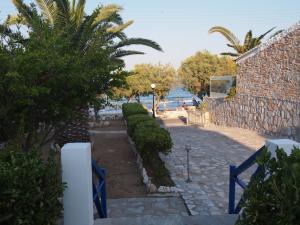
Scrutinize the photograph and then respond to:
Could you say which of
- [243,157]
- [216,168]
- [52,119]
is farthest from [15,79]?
[243,157]

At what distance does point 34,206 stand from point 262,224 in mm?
2113

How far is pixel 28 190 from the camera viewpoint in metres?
3.25

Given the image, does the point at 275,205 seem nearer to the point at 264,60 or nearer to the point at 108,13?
the point at 108,13

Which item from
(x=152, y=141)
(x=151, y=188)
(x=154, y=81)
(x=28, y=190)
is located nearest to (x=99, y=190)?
(x=28, y=190)

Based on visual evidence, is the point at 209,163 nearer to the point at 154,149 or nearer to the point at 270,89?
the point at 154,149

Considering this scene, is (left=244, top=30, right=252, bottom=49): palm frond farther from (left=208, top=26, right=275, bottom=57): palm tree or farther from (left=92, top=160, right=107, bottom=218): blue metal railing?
(left=92, top=160, right=107, bottom=218): blue metal railing

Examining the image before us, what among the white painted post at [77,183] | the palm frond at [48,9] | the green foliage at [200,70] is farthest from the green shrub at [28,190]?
the green foliage at [200,70]

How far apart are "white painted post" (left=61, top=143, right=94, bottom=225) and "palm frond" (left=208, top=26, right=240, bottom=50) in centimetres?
2501

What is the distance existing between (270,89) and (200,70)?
66.5ft

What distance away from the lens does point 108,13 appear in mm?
12742

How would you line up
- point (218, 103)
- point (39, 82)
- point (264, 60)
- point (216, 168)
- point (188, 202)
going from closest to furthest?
point (39, 82), point (188, 202), point (216, 168), point (264, 60), point (218, 103)

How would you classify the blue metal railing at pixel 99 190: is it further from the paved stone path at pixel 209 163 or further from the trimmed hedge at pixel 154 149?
the trimmed hedge at pixel 154 149

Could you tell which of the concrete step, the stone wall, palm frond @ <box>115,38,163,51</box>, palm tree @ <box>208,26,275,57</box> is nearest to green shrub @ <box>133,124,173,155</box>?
the concrete step

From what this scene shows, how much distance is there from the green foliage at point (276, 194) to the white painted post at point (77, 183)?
79.1 inches
